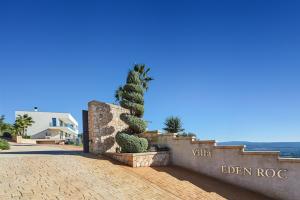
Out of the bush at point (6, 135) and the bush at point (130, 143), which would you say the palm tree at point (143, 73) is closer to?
the bush at point (130, 143)

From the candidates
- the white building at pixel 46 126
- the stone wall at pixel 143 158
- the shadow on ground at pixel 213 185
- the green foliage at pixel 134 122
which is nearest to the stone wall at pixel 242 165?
the shadow on ground at pixel 213 185

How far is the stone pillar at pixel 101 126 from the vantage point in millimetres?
17234

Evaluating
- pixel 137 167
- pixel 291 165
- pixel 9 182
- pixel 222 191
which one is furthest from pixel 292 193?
pixel 9 182

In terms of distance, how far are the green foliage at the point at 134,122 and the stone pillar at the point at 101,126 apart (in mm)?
906

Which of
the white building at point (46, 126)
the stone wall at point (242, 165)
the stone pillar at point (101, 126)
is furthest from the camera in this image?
the white building at point (46, 126)

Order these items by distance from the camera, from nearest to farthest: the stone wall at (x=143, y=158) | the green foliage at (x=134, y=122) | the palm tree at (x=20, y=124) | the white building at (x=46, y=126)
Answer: the stone wall at (x=143, y=158)
the green foliage at (x=134, y=122)
the palm tree at (x=20, y=124)
the white building at (x=46, y=126)

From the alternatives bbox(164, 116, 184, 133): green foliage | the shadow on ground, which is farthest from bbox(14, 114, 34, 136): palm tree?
the shadow on ground

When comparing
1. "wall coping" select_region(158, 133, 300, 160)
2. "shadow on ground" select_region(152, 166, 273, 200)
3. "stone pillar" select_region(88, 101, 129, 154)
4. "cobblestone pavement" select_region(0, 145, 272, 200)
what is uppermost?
"stone pillar" select_region(88, 101, 129, 154)

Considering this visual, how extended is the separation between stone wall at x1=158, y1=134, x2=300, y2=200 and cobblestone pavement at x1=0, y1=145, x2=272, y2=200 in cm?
72

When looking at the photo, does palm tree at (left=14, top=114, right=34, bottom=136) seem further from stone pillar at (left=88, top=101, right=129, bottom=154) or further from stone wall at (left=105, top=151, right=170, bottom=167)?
stone wall at (left=105, top=151, right=170, bottom=167)

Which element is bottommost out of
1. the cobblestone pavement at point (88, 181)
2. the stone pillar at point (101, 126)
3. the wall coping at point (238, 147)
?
the cobblestone pavement at point (88, 181)

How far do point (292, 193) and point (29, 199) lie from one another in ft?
33.5

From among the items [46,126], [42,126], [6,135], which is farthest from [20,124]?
[46,126]

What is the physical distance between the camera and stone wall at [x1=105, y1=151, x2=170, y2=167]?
1516 cm
